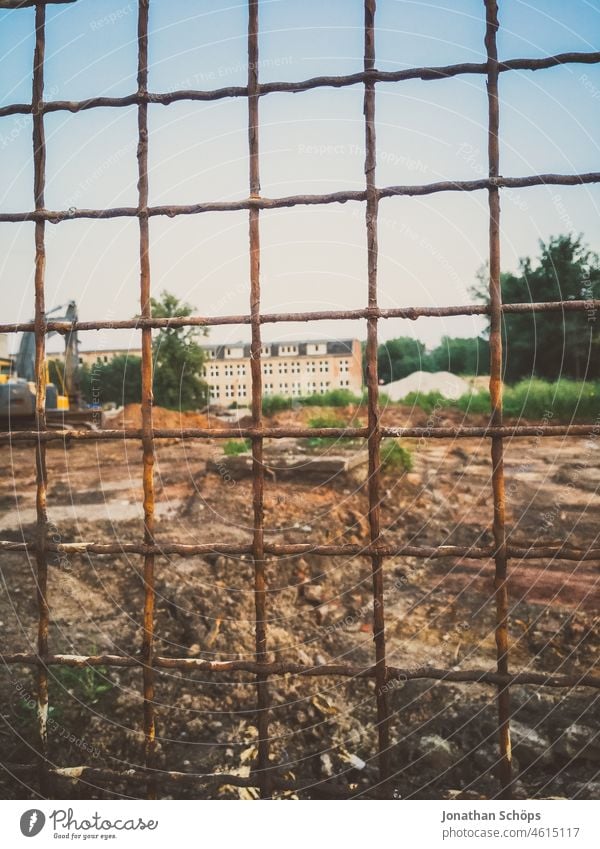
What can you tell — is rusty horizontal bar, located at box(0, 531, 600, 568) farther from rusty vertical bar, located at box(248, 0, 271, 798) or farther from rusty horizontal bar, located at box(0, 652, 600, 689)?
rusty horizontal bar, located at box(0, 652, 600, 689)

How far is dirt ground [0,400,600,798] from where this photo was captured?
2725mm

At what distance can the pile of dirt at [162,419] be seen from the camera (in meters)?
14.7

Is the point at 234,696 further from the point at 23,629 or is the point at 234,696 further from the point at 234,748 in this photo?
the point at 23,629

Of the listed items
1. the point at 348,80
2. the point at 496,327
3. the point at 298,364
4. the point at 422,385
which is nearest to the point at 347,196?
the point at 348,80

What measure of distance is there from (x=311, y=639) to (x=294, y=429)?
263cm

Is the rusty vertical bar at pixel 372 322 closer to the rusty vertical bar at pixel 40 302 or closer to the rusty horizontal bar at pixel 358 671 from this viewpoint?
the rusty horizontal bar at pixel 358 671

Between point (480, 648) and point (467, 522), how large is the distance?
3.08m

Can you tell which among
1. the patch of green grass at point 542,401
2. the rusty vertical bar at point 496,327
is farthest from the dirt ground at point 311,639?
the patch of green grass at point 542,401

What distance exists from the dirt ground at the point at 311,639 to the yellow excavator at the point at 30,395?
472cm

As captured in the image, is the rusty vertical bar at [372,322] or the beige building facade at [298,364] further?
the beige building facade at [298,364]

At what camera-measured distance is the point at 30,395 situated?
12.2 m

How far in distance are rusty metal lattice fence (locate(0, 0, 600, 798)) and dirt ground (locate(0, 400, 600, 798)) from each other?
0.32 metres

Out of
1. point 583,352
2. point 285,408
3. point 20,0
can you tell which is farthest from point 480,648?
point 285,408

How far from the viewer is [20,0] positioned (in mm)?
2195
